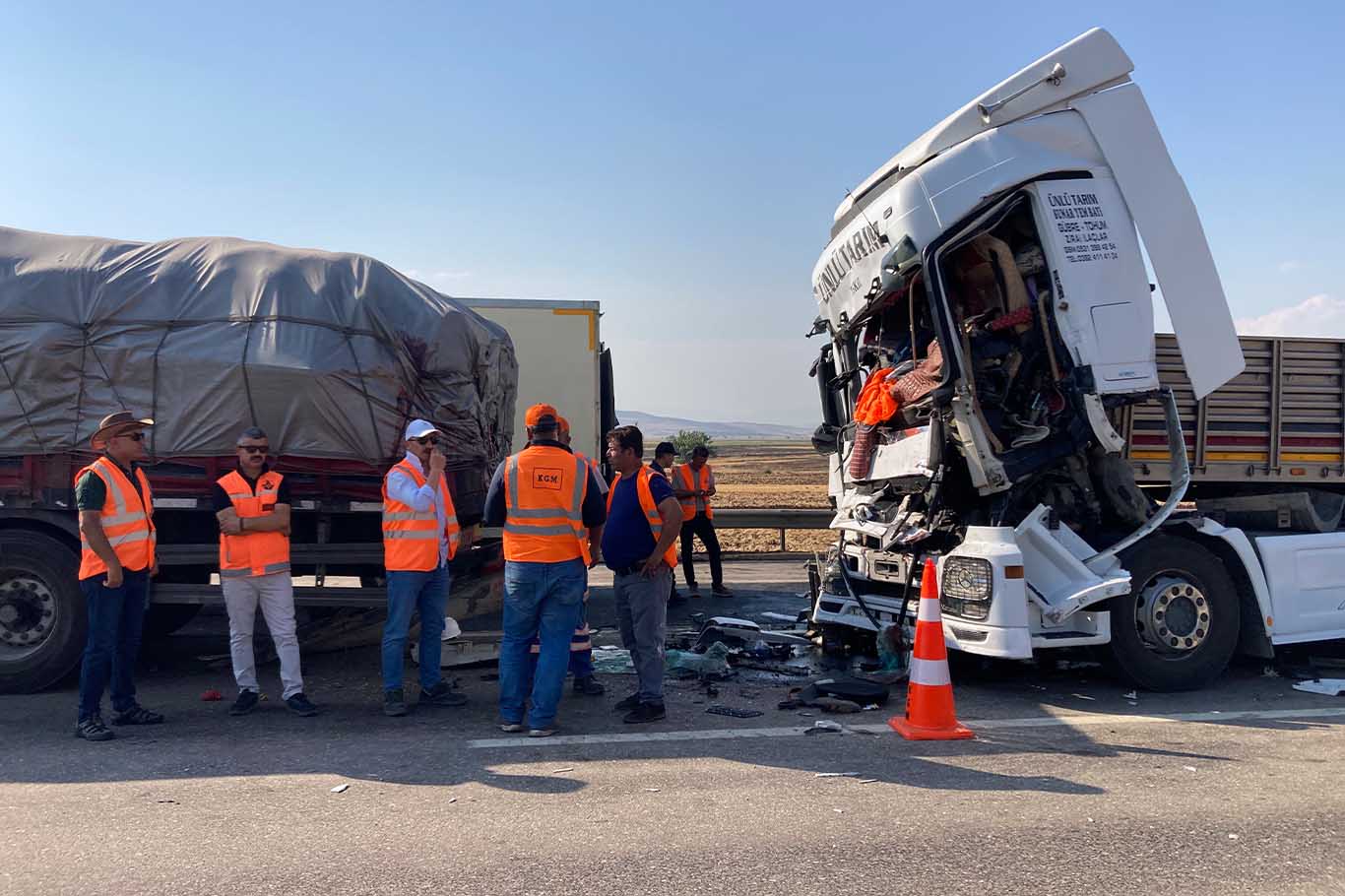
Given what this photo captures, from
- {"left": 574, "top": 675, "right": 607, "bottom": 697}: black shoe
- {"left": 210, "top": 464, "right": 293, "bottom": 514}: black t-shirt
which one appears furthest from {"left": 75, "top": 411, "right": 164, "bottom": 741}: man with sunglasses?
{"left": 574, "top": 675, "right": 607, "bottom": 697}: black shoe

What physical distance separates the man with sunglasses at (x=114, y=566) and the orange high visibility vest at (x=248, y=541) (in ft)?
1.48

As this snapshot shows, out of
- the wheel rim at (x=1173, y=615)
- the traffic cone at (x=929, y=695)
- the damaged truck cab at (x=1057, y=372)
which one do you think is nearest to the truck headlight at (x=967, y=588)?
the damaged truck cab at (x=1057, y=372)

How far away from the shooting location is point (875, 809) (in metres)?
4.64

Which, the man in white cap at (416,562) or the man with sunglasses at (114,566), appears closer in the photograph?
the man with sunglasses at (114,566)

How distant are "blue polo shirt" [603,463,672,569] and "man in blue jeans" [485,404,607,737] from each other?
31 centimetres

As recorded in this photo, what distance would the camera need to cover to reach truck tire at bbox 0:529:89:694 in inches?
281

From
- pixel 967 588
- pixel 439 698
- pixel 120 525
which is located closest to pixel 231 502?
pixel 120 525

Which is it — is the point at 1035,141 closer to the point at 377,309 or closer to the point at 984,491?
the point at 984,491

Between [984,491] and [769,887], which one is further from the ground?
[984,491]

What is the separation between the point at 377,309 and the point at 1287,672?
22.7ft

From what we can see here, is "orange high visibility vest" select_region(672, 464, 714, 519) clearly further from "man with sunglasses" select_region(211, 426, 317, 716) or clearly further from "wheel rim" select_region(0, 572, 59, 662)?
"wheel rim" select_region(0, 572, 59, 662)

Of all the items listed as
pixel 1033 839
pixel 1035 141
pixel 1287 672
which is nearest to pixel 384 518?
pixel 1033 839

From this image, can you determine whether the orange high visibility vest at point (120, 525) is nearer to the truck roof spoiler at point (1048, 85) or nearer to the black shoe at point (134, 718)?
the black shoe at point (134, 718)

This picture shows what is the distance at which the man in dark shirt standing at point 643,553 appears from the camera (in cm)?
631
